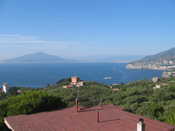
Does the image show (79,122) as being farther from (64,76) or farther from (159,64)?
(159,64)

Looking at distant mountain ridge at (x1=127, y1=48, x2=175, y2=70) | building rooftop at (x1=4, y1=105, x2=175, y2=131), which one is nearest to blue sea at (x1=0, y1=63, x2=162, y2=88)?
distant mountain ridge at (x1=127, y1=48, x2=175, y2=70)

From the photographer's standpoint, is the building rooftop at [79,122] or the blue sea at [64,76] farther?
the blue sea at [64,76]

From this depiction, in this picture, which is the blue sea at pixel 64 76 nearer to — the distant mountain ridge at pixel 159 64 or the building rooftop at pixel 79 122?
the distant mountain ridge at pixel 159 64

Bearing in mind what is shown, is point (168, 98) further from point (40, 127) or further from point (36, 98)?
point (40, 127)

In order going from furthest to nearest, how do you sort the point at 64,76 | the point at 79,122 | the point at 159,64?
1. the point at 159,64
2. the point at 64,76
3. the point at 79,122

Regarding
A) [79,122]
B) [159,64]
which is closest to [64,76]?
[159,64]

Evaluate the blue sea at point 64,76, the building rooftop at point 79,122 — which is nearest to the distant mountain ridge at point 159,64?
the blue sea at point 64,76

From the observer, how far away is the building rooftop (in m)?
5.66

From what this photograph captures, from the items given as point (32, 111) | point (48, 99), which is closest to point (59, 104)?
point (48, 99)

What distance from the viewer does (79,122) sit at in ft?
20.1

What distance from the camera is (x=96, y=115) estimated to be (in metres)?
6.86

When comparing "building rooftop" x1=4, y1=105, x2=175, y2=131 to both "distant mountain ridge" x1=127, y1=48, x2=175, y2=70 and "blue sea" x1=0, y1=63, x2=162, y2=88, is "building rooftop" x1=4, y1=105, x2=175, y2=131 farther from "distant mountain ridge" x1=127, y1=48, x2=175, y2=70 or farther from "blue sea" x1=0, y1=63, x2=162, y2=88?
"distant mountain ridge" x1=127, y1=48, x2=175, y2=70

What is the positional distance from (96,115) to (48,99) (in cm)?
491

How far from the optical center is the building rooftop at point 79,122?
5.66 m
